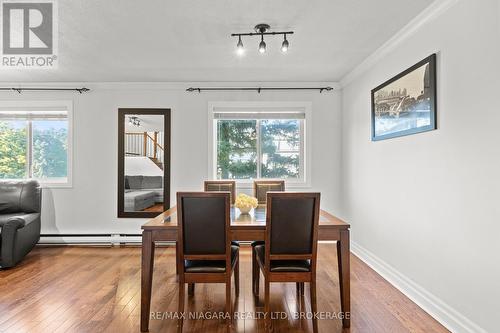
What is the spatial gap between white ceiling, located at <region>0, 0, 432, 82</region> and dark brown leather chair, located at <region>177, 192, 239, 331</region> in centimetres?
Answer: 154

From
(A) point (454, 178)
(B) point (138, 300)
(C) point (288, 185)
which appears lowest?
(B) point (138, 300)

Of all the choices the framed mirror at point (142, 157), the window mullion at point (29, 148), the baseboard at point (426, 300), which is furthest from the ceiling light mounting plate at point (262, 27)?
the window mullion at point (29, 148)

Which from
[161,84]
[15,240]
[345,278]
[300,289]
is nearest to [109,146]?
[161,84]

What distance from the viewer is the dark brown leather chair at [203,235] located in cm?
202

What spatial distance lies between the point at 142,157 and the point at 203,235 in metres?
2.80

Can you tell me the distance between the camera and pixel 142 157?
14.5 feet

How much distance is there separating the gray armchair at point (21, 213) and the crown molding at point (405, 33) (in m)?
4.65

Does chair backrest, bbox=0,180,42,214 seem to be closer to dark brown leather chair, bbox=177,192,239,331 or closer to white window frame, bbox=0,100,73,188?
white window frame, bbox=0,100,73,188

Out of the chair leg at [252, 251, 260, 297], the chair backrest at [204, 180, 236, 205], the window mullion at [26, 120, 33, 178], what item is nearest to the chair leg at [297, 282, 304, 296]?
the chair leg at [252, 251, 260, 297]

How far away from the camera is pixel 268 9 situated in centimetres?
231

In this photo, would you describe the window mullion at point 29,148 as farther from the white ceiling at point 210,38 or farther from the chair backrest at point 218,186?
the chair backrest at point 218,186

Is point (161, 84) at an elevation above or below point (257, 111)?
above

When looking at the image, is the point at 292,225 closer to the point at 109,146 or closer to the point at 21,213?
the point at 109,146

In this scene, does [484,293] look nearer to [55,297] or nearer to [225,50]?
[225,50]
